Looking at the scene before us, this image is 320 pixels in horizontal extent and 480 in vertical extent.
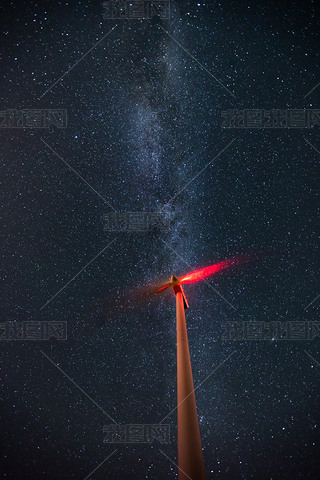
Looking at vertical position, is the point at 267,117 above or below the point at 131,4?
below

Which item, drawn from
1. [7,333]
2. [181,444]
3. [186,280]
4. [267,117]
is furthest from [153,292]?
[181,444]

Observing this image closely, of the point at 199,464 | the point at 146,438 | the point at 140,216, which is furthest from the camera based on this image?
the point at 146,438

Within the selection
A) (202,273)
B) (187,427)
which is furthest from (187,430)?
(202,273)

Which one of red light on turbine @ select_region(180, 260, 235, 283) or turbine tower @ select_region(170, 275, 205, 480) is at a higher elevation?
red light on turbine @ select_region(180, 260, 235, 283)

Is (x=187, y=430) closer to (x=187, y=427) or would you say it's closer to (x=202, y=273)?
(x=187, y=427)


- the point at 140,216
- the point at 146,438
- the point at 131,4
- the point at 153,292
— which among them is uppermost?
the point at 131,4

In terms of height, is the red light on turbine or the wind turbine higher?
the red light on turbine

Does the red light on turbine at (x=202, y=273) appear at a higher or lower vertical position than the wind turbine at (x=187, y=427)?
higher

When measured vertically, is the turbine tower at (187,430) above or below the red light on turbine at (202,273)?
below

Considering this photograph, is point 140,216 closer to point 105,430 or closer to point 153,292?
point 153,292

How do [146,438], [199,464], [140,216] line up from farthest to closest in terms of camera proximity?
1. [146,438]
2. [140,216]
3. [199,464]

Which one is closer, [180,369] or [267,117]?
[180,369]
